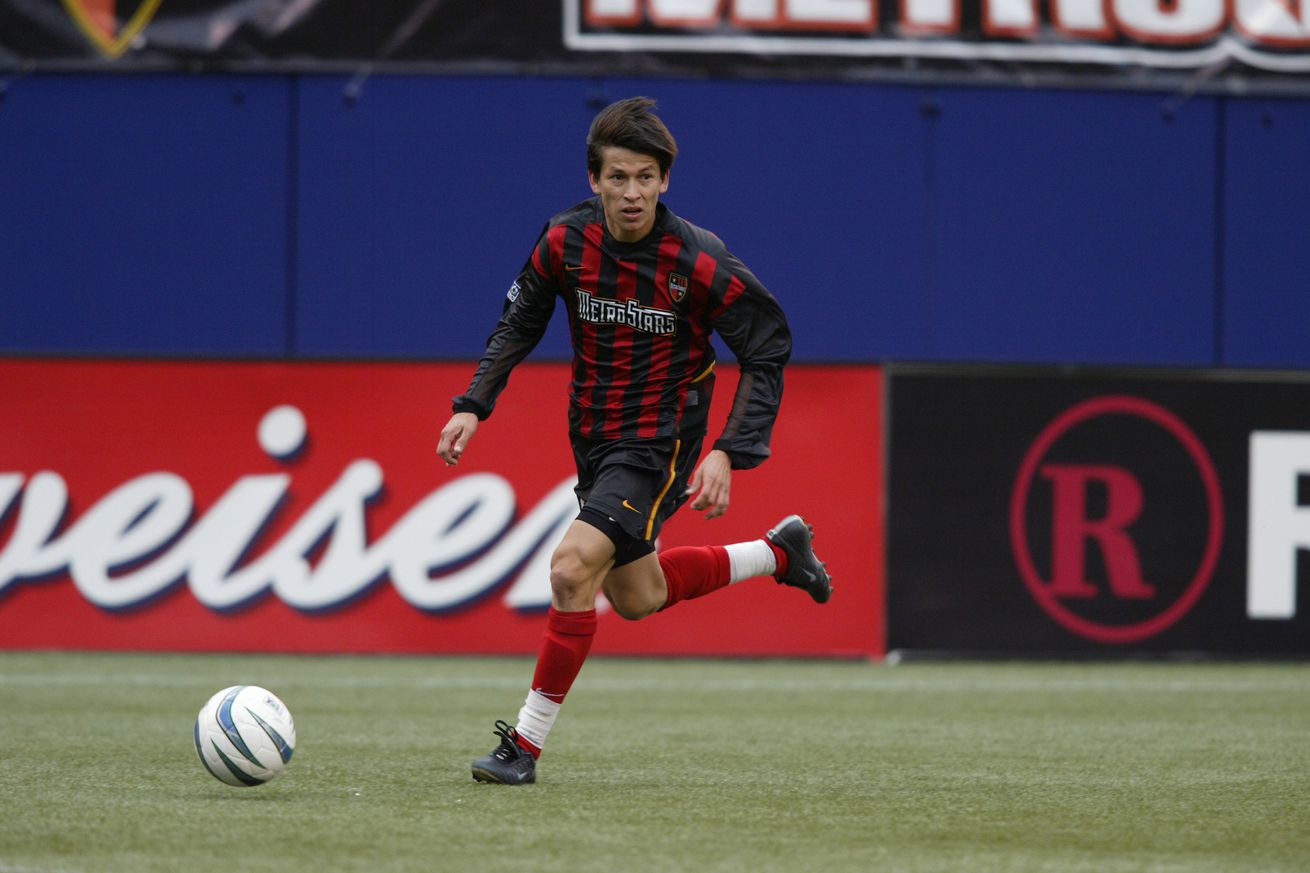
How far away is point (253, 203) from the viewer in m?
10.9

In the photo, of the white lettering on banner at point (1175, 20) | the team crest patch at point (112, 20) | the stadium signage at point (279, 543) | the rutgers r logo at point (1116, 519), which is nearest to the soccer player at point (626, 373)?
the stadium signage at point (279, 543)

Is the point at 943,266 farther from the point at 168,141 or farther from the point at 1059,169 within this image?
the point at 168,141

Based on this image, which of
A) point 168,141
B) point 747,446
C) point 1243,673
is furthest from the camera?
point 168,141

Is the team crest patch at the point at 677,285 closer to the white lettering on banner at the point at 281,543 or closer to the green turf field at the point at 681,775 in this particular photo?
the green turf field at the point at 681,775

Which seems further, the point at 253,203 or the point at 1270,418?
the point at 253,203

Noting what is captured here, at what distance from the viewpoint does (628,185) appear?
5.13 m

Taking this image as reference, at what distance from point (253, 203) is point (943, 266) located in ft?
13.9

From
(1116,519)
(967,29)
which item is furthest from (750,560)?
(967,29)

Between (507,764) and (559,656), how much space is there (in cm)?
34

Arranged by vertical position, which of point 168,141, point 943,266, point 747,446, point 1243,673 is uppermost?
point 168,141

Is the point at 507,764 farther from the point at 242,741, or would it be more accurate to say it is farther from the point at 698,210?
the point at 698,210

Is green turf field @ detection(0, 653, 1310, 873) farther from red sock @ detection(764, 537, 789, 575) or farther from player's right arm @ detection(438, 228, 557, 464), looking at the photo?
player's right arm @ detection(438, 228, 557, 464)

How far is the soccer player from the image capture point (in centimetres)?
514

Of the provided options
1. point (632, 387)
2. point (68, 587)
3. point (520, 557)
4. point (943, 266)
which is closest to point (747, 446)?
point (632, 387)
